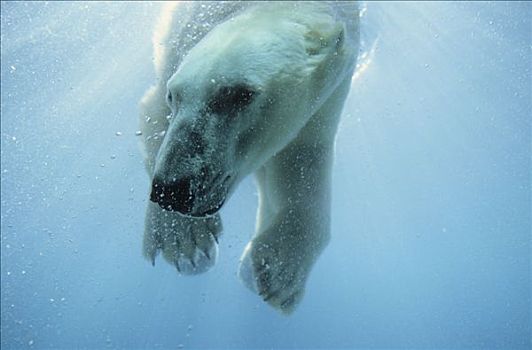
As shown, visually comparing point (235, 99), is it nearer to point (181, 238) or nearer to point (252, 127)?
point (252, 127)

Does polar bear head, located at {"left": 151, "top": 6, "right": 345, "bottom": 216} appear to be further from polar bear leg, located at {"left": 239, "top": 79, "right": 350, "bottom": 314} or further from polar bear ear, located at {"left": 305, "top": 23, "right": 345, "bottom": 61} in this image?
polar bear leg, located at {"left": 239, "top": 79, "right": 350, "bottom": 314}

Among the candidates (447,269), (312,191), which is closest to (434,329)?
(447,269)

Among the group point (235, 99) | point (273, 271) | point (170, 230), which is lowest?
point (273, 271)

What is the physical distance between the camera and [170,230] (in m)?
2.60

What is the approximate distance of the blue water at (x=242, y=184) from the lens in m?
8.66

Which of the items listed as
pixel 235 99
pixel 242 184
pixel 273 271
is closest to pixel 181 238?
pixel 273 271

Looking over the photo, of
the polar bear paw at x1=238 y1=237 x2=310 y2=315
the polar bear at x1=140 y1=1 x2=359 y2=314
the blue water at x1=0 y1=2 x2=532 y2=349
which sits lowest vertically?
the blue water at x1=0 y1=2 x2=532 y2=349

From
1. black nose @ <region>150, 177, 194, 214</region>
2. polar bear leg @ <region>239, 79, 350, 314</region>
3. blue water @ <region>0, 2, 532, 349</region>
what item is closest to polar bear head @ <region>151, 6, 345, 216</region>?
black nose @ <region>150, 177, 194, 214</region>

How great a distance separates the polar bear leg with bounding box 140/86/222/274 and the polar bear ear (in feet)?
3.01

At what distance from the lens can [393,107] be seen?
11.5 m

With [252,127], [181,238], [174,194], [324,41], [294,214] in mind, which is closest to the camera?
[174,194]

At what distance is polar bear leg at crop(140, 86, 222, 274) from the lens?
257cm

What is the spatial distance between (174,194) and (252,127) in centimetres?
42

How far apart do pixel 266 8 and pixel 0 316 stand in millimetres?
29106
